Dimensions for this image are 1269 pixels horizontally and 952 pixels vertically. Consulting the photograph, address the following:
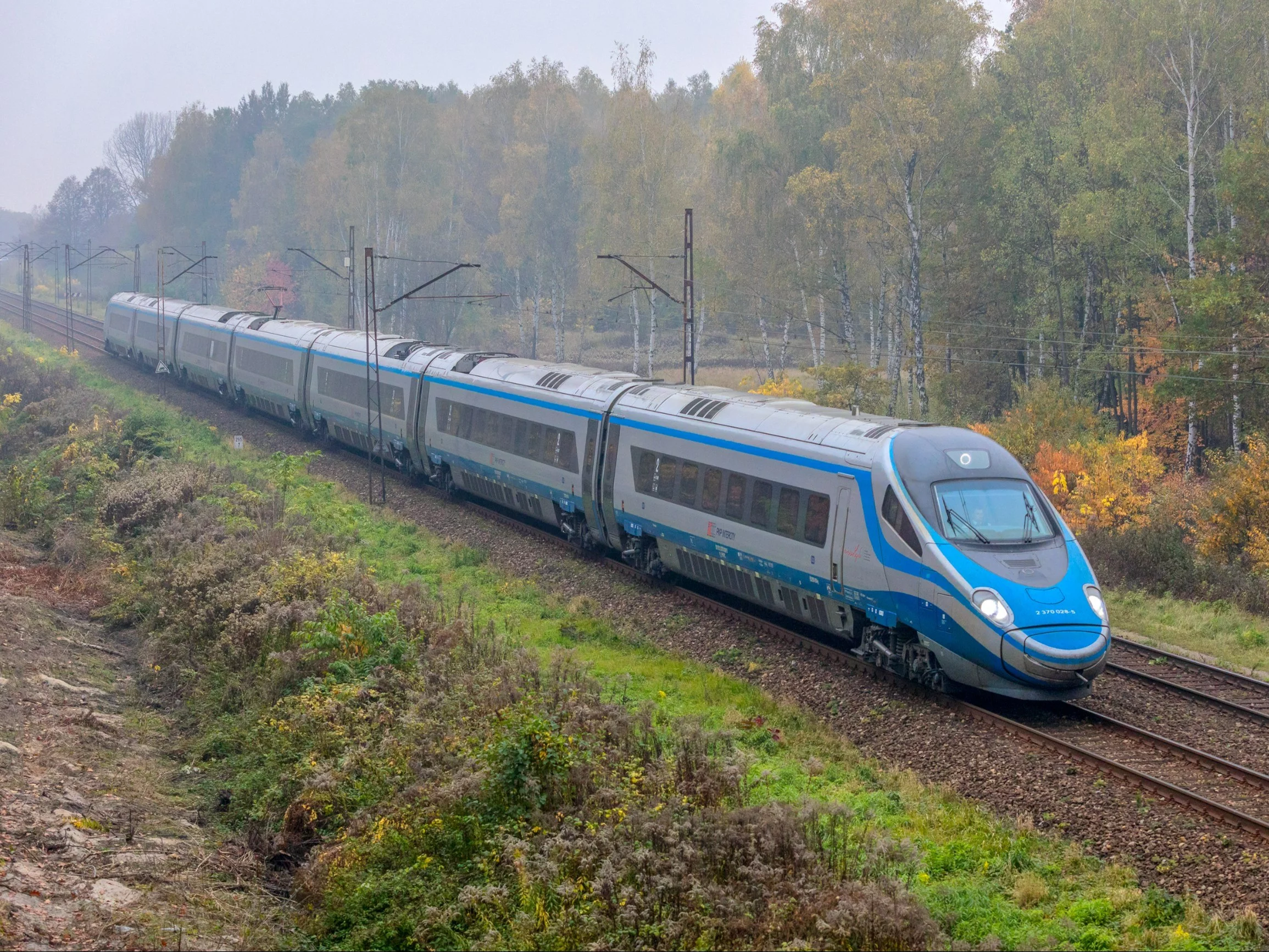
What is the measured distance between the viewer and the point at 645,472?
63.8 feet

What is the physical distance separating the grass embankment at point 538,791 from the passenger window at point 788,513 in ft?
7.37

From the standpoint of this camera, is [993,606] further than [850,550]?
No

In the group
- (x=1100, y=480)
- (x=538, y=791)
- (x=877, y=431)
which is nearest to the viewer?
(x=538, y=791)

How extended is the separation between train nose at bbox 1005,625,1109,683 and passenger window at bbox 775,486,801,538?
401cm

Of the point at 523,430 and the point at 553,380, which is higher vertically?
the point at 553,380

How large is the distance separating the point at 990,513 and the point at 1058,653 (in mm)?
2111

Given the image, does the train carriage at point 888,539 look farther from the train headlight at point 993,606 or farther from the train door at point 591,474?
the train door at point 591,474

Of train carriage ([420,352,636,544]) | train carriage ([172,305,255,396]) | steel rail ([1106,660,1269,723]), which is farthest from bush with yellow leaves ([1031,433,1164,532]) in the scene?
train carriage ([172,305,255,396])

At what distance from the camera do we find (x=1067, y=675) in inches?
492

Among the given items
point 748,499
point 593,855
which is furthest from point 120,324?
point 593,855

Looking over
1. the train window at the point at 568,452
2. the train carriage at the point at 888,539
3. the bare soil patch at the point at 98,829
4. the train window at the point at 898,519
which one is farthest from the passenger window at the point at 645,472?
the bare soil patch at the point at 98,829

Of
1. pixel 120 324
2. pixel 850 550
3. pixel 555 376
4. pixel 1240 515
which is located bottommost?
pixel 1240 515

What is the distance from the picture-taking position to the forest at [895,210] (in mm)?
33156

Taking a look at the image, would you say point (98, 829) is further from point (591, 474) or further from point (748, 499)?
point (591, 474)
